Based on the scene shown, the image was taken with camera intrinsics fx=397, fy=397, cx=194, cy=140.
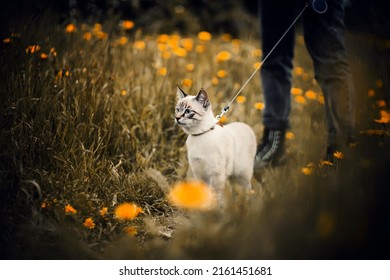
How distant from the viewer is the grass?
4.07ft

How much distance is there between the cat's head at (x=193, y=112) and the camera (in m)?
1.55

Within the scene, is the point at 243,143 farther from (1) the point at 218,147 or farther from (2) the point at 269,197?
(2) the point at 269,197

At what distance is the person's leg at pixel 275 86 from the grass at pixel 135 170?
0.36ft

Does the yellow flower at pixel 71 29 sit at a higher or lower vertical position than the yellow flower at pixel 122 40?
lower

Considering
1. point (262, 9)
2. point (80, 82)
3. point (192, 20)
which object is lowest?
point (80, 82)

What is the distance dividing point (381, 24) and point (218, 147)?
1.76 meters

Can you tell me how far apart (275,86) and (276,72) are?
0.08 meters

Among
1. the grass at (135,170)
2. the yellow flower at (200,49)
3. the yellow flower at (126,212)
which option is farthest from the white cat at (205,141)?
the yellow flower at (200,49)

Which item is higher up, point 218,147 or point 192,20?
point 192,20

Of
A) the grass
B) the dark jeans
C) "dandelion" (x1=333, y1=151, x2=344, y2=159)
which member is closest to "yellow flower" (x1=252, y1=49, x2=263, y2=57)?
the grass

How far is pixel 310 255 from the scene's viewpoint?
1237mm

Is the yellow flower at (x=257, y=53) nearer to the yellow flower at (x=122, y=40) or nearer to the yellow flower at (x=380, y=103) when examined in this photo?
the yellow flower at (x=122, y=40)

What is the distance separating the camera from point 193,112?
155cm
